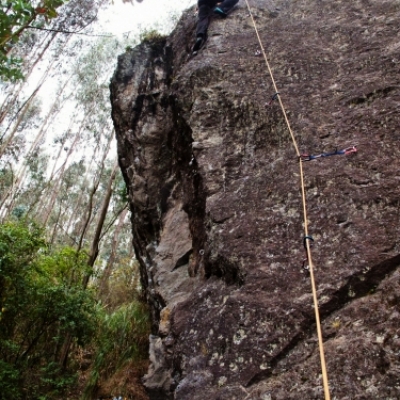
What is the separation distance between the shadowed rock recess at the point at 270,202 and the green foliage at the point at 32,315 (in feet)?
4.31

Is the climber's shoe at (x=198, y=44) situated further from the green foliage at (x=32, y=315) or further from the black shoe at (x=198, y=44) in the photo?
the green foliage at (x=32, y=315)

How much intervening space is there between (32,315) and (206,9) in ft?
18.2

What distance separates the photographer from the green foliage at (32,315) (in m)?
5.55

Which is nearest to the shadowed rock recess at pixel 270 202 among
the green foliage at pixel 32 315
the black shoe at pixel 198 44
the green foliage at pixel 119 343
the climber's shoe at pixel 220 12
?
the climber's shoe at pixel 220 12

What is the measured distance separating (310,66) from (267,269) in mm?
2934

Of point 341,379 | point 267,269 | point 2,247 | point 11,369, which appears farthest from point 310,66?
point 11,369

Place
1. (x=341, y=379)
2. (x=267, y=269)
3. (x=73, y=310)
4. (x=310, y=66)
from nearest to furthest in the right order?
(x=341, y=379) < (x=267, y=269) < (x=310, y=66) < (x=73, y=310)

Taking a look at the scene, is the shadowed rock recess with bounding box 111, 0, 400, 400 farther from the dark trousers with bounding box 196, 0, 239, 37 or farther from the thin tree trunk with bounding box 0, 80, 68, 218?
the thin tree trunk with bounding box 0, 80, 68, 218

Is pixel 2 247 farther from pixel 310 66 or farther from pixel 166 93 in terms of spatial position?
pixel 310 66

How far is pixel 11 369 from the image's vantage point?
211 inches

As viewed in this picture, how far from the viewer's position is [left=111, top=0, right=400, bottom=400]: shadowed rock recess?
279 centimetres

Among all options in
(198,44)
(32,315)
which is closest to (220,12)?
(198,44)

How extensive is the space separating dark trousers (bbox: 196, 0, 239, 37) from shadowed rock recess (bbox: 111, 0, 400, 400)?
17 cm

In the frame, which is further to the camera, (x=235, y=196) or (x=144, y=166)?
(x=144, y=166)
